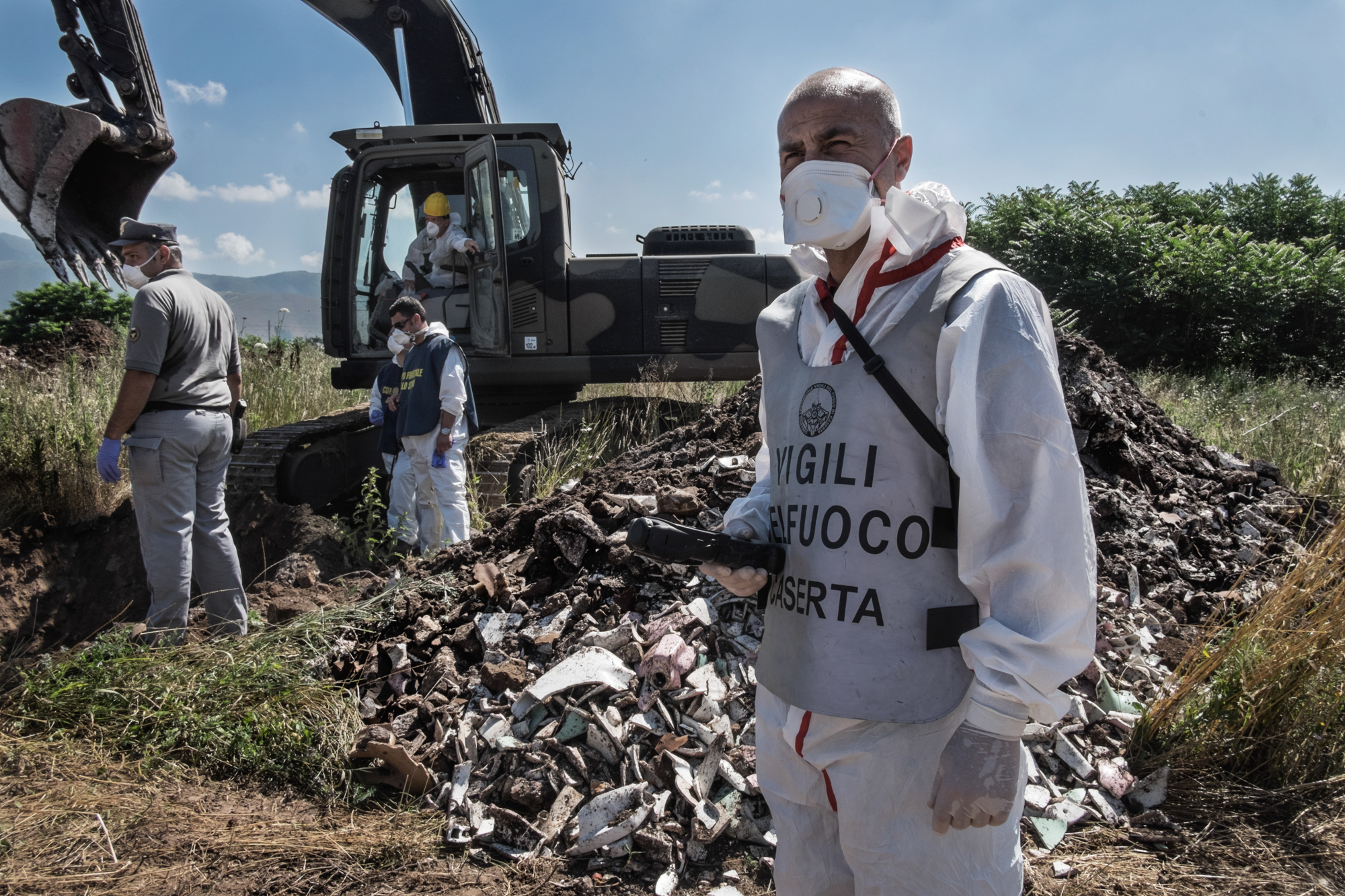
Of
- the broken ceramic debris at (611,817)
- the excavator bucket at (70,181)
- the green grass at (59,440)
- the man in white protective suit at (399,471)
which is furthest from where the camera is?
the excavator bucket at (70,181)

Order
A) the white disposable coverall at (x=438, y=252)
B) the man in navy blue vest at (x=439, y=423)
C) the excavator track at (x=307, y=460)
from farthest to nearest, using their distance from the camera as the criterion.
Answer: the white disposable coverall at (x=438, y=252) → the excavator track at (x=307, y=460) → the man in navy blue vest at (x=439, y=423)

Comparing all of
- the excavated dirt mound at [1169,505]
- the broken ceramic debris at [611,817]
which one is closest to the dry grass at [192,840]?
the broken ceramic debris at [611,817]

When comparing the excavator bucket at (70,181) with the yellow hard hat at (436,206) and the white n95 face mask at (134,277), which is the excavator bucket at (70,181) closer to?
the yellow hard hat at (436,206)

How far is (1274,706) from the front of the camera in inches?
115

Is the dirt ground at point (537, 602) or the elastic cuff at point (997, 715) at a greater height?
the elastic cuff at point (997, 715)

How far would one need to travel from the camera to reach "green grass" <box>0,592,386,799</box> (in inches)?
121

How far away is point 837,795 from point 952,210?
970 mm

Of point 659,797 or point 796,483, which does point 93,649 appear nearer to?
point 659,797

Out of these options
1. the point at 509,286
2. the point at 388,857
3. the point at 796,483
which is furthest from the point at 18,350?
the point at 796,483

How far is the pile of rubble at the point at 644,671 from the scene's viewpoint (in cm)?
275

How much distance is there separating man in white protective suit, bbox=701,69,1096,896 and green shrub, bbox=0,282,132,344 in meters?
14.6

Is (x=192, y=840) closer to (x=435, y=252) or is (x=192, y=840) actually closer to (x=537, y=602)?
(x=537, y=602)

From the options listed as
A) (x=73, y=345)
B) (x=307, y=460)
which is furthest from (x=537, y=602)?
(x=73, y=345)

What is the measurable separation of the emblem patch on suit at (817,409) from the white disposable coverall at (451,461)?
4438mm
